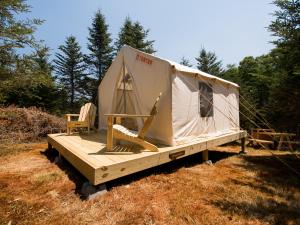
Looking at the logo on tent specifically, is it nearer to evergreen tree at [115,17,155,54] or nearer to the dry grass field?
the dry grass field

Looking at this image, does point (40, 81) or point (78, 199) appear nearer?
point (78, 199)

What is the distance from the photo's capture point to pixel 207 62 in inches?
703

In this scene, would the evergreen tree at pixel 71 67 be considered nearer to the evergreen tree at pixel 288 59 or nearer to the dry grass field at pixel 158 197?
the dry grass field at pixel 158 197

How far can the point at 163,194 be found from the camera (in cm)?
287

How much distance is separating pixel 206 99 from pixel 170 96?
4.37 feet

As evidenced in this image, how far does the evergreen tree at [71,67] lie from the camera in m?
17.8

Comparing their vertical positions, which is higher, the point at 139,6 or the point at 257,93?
the point at 139,6

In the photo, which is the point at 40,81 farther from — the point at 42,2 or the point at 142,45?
the point at 142,45

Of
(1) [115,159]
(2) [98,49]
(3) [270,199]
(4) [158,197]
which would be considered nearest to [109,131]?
(1) [115,159]

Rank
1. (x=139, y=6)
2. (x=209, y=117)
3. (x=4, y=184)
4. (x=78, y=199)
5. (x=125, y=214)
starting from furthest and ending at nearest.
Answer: (x=139, y=6) → (x=209, y=117) → (x=4, y=184) → (x=78, y=199) → (x=125, y=214)

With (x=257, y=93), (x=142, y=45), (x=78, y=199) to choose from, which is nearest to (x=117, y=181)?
(x=78, y=199)

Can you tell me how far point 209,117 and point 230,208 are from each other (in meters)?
3.08

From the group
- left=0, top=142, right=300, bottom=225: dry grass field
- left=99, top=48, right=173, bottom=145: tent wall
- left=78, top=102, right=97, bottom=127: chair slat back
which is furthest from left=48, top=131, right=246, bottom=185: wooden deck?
left=78, top=102, right=97, bottom=127: chair slat back

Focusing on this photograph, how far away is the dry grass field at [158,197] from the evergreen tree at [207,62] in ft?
47.4
